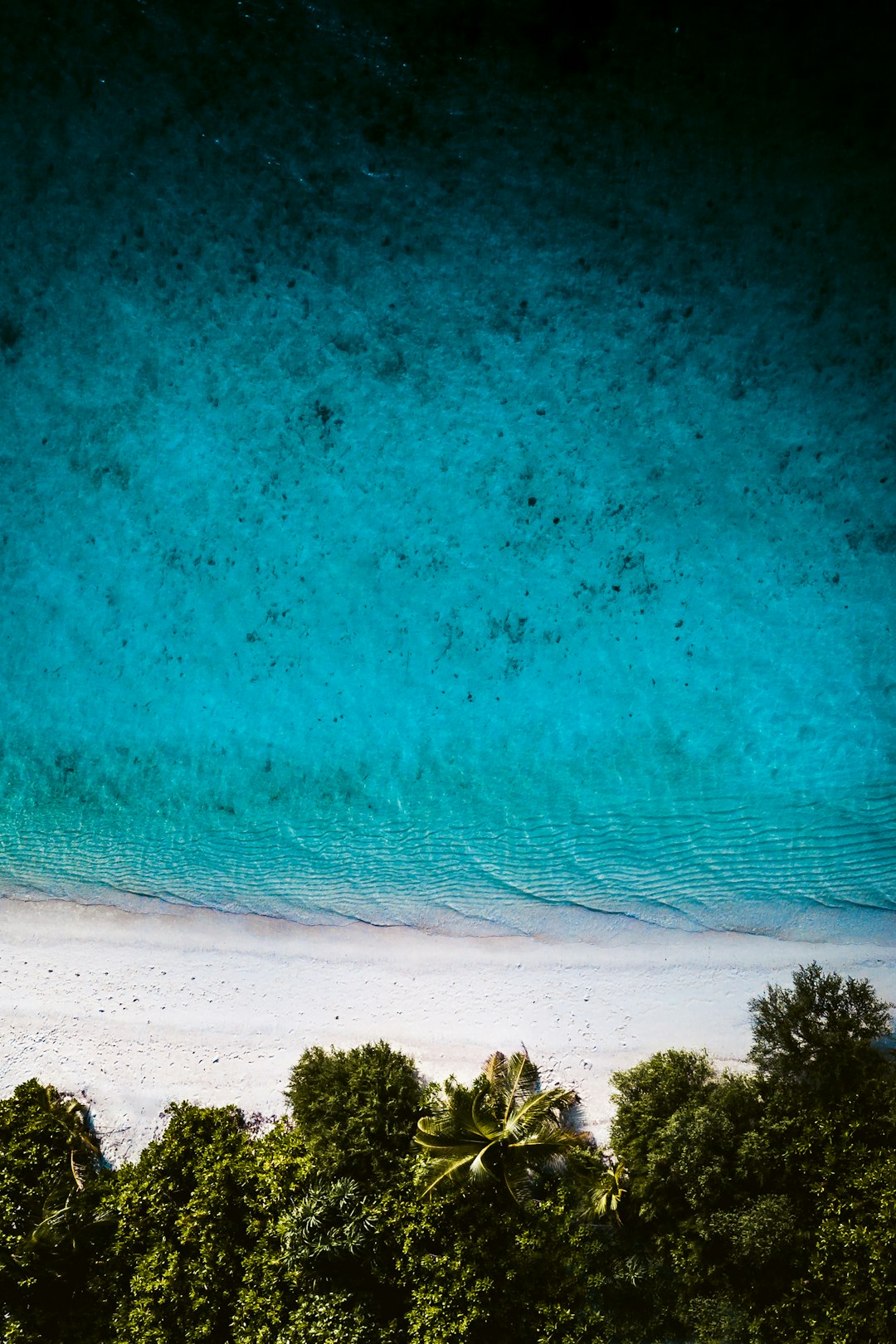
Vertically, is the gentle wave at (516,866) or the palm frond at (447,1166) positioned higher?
the gentle wave at (516,866)

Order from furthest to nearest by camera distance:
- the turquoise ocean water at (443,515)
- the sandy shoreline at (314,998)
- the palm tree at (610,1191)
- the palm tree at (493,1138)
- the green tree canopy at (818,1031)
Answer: the turquoise ocean water at (443,515) → the sandy shoreline at (314,998) → the palm tree at (610,1191) → the green tree canopy at (818,1031) → the palm tree at (493,1138)

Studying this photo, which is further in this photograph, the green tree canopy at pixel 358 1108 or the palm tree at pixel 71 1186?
the palm tree at pixel 71 1186

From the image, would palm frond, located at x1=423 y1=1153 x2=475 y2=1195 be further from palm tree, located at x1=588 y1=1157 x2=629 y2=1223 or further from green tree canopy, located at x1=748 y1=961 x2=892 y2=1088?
green tree canopy, located at x1=748 y1=961 x2=892 y2=1088

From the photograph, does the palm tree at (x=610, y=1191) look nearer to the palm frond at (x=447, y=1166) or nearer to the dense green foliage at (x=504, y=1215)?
the dense green foliage at (x=504, y=1215)

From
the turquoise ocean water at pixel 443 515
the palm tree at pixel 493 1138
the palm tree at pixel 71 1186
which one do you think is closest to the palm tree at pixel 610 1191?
the palm tree at pixel 493 1138

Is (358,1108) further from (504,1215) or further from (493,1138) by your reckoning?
(504,1215)

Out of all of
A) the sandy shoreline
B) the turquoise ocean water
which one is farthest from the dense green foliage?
the turquoise ocean water

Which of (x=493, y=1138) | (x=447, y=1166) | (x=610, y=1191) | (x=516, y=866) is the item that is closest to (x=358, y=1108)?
(x=447, y=1166)

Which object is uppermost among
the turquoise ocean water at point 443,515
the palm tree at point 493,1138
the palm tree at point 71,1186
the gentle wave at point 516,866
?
the turquoise ocean water at point 443,515
